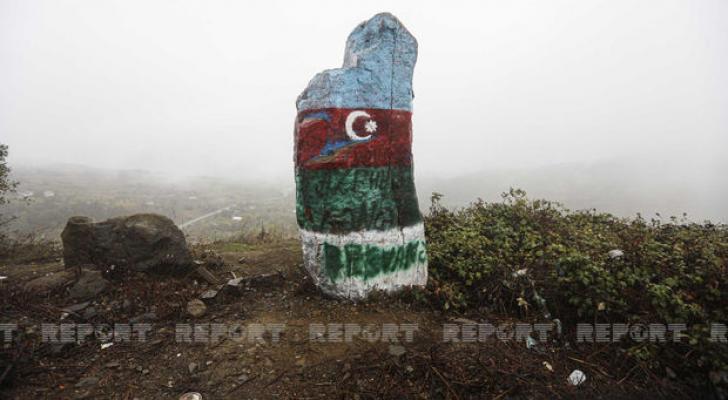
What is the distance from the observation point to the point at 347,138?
3.28 m

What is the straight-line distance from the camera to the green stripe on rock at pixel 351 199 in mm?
3307

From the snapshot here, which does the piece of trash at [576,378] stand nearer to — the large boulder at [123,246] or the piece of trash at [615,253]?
the piece of trash at [615,253]

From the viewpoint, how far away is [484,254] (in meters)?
3.77

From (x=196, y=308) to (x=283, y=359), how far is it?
3.97 ft

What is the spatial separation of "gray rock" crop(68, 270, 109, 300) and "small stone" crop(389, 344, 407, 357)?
3081mm

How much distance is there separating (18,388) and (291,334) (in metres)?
1.80

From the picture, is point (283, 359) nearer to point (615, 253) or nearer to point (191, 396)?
point (191, 396)

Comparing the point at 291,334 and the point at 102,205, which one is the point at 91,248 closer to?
the point at 291,334

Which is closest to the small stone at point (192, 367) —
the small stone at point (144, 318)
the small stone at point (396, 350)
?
the small stone at point (144, 318)

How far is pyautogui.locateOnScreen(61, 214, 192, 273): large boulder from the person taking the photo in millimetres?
3811

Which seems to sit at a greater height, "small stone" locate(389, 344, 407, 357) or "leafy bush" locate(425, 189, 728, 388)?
"leafy bush" locate(425, 189, 728, 388)

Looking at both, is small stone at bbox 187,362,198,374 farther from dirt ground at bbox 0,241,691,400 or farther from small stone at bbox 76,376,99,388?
small stone at bbox 76,376,99,388

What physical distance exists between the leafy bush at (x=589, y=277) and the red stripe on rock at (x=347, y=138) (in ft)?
4.73

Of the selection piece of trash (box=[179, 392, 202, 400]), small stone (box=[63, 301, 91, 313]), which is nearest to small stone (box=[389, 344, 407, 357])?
piece of trash (box=[179, 392, 202, 400])
